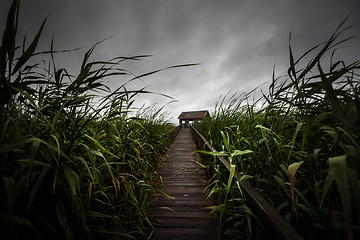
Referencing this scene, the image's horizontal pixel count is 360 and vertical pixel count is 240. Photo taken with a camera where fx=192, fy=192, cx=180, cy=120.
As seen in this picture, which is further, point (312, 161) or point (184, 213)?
point (184, 213)

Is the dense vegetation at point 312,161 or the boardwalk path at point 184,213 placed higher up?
the dense vegetation at point 312,161

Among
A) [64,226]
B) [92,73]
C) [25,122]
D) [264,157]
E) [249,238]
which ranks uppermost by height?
[92,73]

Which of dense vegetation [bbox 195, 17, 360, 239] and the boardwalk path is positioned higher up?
dense vegetation [bbox 195, 17, 360, 239]

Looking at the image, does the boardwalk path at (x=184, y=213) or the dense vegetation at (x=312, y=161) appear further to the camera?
the boardwalk path at (x=184, y=213)

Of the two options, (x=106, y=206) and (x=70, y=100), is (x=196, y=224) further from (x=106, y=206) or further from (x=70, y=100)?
(x=70, y=100)

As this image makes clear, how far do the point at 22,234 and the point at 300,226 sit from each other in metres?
1.29

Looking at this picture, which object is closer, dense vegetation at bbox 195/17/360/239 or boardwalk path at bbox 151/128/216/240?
dense vegetation at bbox 195/17/360/239

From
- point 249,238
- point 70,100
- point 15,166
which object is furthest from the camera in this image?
point 249,238

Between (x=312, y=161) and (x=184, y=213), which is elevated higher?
(x=312, y=161)

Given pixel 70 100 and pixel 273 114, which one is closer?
pixel 70 100

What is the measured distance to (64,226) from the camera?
83cm

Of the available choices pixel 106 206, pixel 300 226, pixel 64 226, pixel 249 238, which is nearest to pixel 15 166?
pixel 64 226

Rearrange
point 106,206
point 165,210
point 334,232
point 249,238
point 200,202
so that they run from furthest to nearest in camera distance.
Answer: point 200,202 < point 165,210 < point 106,206 < point 249,238 < point 334,232

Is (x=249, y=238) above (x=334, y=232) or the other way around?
the other way around
